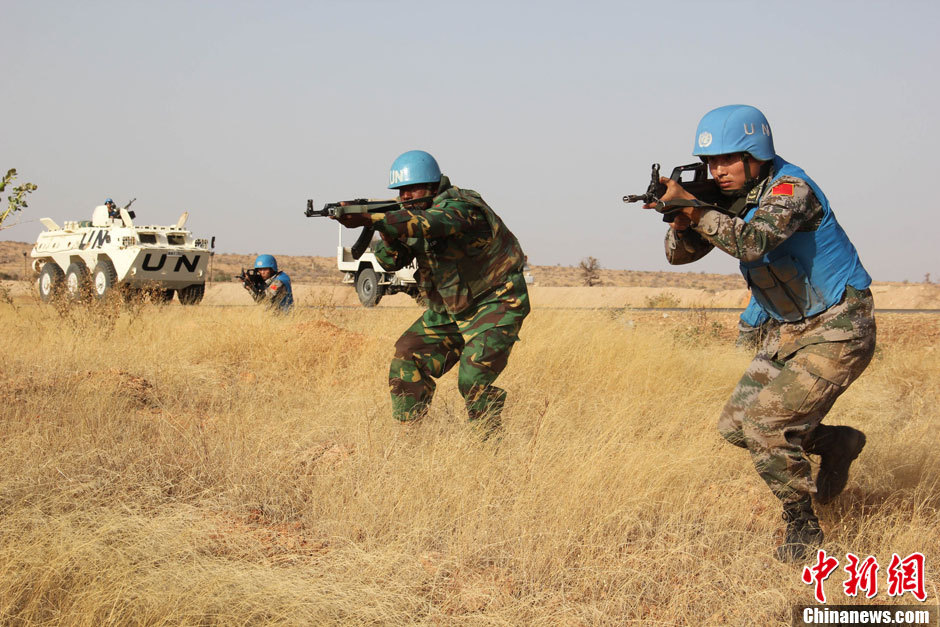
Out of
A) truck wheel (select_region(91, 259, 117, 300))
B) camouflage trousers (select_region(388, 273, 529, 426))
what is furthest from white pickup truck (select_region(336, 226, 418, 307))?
camouflage trousers (select_region(388, 273, 529, 426))

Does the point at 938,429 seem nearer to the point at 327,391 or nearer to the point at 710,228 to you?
the point at 710,228

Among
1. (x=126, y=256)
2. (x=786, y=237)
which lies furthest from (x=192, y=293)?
(x=786, y=237)

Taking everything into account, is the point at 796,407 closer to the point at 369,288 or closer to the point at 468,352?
the point at 468,352

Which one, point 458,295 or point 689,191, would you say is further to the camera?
point 458,295

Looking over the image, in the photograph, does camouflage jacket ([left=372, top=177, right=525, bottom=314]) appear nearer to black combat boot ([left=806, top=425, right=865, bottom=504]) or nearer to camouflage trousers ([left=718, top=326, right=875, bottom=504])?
camouflage trousers ([left=718, top=326, right=875, bottom=504])

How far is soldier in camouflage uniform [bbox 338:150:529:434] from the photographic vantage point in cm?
459

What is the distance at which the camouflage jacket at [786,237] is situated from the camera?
3162 millimetres

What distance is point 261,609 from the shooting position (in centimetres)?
264

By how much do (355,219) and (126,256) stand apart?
517 inches

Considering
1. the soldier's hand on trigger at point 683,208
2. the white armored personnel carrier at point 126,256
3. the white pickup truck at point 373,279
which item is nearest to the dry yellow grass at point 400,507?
the soldier's hand on trigger at point 683,208

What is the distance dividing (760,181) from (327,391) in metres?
3.91

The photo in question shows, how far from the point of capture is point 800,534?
3434 millimetres

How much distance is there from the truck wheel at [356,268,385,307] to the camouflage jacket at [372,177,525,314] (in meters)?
14.3

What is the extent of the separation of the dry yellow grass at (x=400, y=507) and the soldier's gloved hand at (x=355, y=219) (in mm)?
1170
